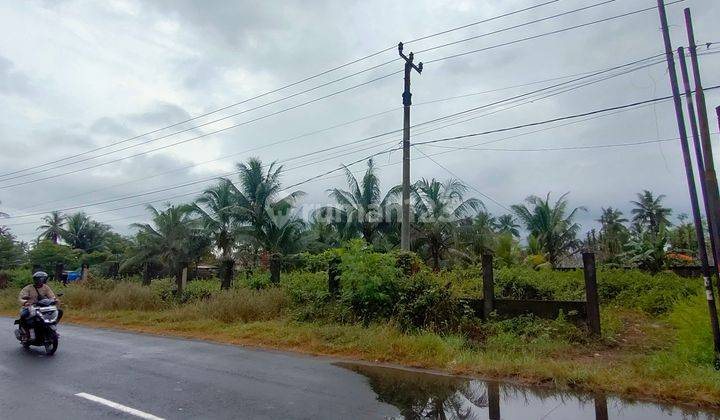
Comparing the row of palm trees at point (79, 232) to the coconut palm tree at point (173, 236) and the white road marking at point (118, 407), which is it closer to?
the coconut palm tree at point (173, 236)

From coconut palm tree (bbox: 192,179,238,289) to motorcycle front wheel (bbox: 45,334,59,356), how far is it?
10.9 meters

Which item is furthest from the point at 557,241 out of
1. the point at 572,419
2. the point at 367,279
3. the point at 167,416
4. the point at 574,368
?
the point at 167,416

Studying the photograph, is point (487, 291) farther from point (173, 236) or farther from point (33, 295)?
point (173, 236)

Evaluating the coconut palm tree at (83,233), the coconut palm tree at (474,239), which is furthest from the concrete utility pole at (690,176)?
the coconut palm tree at (83,233)

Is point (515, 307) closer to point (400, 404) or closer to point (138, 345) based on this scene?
point (400, 404)

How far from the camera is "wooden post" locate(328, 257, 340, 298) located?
1166 cm

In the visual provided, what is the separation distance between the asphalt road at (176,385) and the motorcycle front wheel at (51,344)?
0.50 ft

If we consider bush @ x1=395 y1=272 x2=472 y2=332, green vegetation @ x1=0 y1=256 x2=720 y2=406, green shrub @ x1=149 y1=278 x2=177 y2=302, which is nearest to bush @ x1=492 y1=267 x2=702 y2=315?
green vegetation @ x1=0 y1=256 x2=720 y2=406

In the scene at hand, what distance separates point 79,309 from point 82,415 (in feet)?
46.6

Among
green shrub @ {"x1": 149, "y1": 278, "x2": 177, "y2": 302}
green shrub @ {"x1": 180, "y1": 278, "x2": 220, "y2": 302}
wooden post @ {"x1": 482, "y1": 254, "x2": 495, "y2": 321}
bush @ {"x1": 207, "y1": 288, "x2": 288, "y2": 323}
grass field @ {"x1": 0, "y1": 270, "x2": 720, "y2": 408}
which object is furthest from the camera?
green shrub @ {"x1": 149, "y1": 278, "x2": 177, "y2": 302}

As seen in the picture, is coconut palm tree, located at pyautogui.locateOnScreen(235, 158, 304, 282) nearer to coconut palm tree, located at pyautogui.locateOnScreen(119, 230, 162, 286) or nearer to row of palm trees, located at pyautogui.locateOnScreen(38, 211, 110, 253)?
coconut palm tree, located at pyautogui.locateOnScreen(119, 230, 162, 286)

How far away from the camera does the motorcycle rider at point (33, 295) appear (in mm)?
8984

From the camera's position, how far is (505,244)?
22906 mm

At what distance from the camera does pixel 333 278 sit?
11.8 metres
